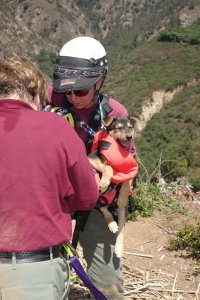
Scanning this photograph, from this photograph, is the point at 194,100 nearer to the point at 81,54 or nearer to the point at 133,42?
the point at 81,54

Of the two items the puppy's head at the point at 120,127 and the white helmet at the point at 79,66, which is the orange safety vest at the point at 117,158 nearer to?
the puppy's head at the point at 120,127

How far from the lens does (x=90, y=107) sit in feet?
12.4

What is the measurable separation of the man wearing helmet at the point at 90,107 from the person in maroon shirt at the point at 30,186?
941 millimetres

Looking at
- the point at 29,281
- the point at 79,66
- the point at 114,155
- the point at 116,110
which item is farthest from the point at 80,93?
the point at 29,281

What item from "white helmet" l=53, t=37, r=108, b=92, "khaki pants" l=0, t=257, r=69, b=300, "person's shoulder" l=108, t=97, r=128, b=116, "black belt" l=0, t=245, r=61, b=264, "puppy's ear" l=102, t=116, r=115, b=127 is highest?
"white helmet" l=53, t=37, r=108, b=92

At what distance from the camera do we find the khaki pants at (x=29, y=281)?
95.0 inches

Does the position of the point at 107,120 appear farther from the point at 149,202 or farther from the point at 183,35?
the point at 183,35

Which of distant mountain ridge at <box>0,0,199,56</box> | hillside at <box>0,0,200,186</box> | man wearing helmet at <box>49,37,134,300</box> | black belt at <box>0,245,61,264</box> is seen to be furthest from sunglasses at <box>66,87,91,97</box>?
distant mountain ridge at <box>0,0,199,56</box>

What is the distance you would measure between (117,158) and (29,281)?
1540 mm

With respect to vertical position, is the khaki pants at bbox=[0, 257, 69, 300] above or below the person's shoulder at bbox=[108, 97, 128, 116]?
below

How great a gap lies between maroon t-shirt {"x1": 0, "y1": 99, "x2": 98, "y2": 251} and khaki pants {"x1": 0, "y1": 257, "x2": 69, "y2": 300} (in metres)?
0.09

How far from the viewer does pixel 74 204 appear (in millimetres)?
2789

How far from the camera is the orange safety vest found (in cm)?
377

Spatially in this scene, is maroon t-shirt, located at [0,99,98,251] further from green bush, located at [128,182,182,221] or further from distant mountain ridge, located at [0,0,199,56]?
distant mountain ridge, located at [0,0,199,56]
